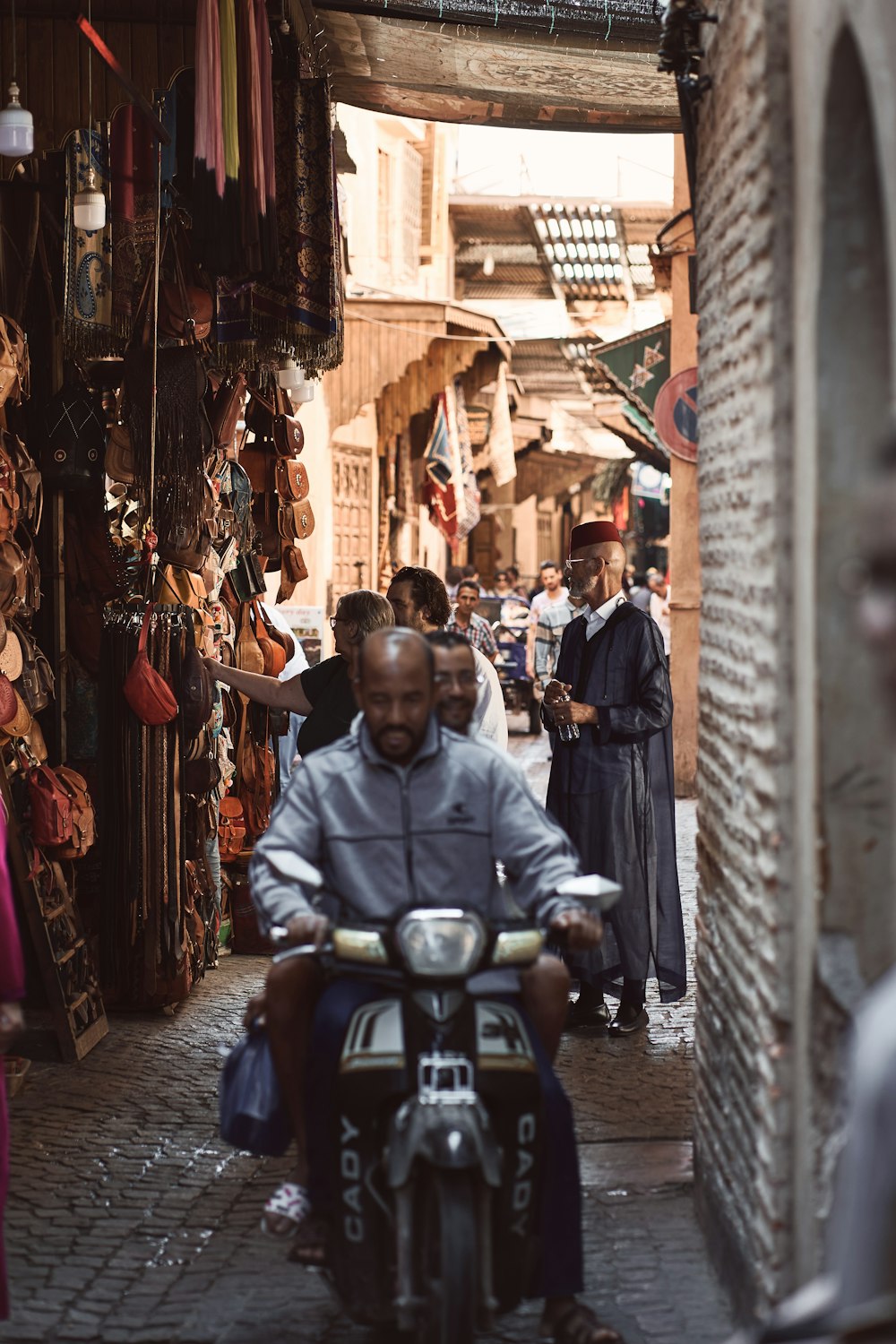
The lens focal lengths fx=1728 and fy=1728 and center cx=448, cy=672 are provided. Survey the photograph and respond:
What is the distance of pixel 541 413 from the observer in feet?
106

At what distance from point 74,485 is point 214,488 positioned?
937 mm

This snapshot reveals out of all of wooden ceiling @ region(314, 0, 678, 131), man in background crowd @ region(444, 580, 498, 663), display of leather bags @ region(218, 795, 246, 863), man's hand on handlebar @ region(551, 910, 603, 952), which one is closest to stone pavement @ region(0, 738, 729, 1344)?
man's hand on handlebar @ region(551, 910, 603, 952)

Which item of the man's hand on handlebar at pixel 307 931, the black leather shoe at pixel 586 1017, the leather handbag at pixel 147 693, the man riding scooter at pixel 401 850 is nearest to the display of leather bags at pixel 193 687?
the leather handbag at pixel 147 693

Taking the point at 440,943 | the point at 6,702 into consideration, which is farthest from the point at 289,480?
the point at 440,943

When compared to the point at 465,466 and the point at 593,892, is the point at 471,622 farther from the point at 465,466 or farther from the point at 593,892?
the point at 593,892

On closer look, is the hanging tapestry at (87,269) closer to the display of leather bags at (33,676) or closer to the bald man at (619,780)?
the display of leather bags at (33,676)

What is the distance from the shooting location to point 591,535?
7488 mm

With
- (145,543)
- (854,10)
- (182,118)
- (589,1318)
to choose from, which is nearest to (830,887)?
(589,1318)

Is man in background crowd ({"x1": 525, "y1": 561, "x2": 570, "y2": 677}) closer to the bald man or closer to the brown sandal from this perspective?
the bald man

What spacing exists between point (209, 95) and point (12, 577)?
1.95 m

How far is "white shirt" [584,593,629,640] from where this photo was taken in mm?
7402

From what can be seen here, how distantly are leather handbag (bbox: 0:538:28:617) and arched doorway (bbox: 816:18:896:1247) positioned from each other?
4.02 metres

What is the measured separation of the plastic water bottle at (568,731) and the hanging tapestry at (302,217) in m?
1.98

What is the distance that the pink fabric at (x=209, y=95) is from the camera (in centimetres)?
591
